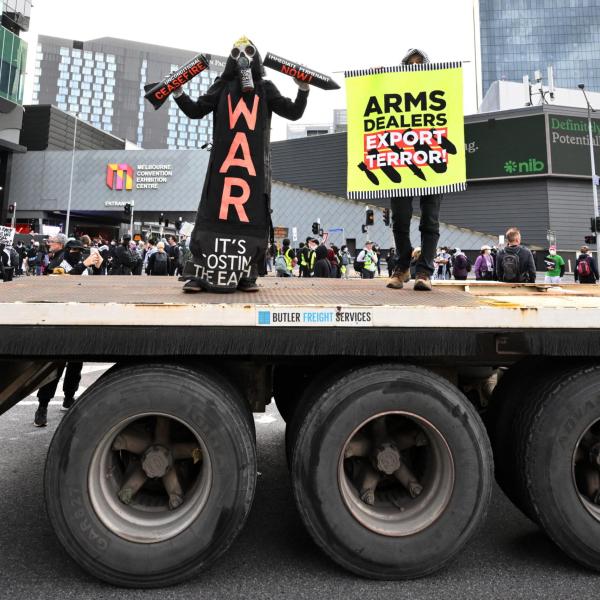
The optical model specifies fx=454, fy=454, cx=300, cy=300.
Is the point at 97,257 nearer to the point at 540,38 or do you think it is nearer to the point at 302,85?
the point at 302,85

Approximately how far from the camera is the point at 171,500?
2188 mm

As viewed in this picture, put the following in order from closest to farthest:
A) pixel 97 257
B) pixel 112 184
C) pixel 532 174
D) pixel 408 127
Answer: pixel 408 127 < pixel 97 257 < pixel 532 174 < pixel 112 184

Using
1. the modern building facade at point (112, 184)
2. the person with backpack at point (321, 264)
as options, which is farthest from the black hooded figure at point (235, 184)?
the modern building facade at point (112, 184)

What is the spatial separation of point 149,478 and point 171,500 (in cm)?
21

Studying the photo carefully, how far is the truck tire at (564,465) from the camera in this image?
216 cm

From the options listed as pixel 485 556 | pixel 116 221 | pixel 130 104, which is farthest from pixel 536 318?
pixel 130 104

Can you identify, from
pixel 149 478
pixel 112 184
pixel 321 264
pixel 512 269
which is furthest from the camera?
pixel 112 184

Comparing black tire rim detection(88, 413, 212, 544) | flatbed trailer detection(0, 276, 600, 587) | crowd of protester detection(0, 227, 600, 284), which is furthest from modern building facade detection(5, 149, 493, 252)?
flatbed trailer detection(0, 276, 600, 587)

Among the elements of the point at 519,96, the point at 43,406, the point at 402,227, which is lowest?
the point at 43,406

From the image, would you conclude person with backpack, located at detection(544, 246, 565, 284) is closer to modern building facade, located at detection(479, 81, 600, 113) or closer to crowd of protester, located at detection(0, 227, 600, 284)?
crowd of protester, located at detection(0, 227, 600, 284)

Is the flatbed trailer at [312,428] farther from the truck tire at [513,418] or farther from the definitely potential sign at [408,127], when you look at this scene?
the definitely potential sign at [408,127]

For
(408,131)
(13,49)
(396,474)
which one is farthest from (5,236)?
(13,49)

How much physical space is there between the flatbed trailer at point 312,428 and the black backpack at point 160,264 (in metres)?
11.4

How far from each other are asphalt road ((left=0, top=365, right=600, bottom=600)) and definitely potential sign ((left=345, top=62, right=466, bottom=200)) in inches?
101
